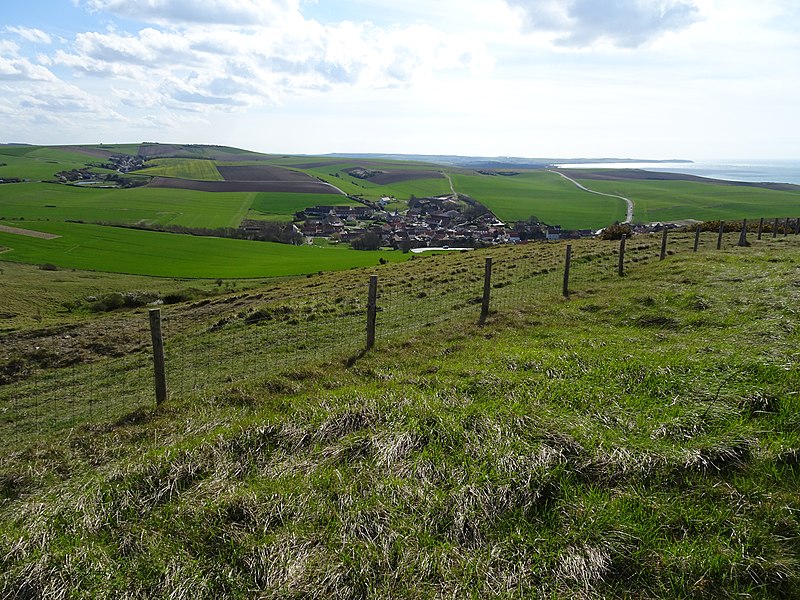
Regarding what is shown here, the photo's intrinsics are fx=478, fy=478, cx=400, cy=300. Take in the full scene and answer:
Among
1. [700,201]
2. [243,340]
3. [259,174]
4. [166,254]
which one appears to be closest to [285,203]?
[259,174]

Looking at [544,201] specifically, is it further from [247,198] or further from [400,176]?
[247,198]

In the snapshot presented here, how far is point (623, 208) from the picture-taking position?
108m

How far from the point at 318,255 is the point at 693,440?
200 feet

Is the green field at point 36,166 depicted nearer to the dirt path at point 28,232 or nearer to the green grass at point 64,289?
the dirt path at point 28,232

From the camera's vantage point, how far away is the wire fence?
35.1 feet

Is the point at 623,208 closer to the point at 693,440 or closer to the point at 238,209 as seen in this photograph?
the point at 238,209

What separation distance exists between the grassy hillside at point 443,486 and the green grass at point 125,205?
3223 inches

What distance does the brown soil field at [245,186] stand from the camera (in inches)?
4798

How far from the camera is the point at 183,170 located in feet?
501

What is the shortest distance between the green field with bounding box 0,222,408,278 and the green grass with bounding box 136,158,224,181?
7512cm

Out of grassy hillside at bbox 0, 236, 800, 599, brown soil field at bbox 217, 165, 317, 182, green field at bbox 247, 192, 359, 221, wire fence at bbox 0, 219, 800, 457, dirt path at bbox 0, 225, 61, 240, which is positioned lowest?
dirt path at bbox 0, 225, 61, 240

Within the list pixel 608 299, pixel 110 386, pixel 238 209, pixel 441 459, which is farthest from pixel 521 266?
pixel 238 209

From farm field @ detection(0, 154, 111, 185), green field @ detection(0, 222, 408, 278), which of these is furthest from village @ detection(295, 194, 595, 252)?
farm field @ detection(0, 154, 111, 185)

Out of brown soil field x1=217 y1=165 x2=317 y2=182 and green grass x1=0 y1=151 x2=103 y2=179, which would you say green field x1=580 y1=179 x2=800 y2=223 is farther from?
green grass x1=0 y1=151 x2=103 y2=179
